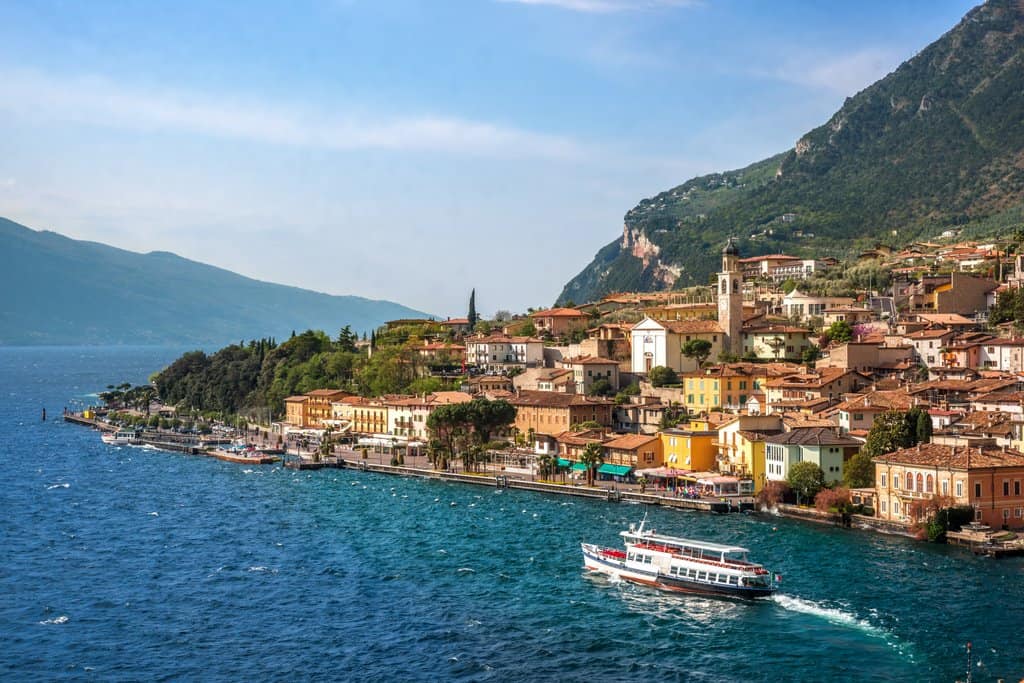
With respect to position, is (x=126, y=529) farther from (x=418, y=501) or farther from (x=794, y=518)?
(x=794, y=518)

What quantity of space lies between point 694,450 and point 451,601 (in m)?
32.1

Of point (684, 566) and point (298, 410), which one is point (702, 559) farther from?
point (298, 410)

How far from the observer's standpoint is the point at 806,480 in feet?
209

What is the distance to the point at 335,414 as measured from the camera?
114125mm

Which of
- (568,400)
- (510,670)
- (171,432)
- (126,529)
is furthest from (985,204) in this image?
(510,670)

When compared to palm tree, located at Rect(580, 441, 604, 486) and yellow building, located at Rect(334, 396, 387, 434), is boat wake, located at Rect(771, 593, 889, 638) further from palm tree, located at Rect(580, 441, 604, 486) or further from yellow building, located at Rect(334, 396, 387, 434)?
yellow building, located at Rect(334, 396, 387, 434)

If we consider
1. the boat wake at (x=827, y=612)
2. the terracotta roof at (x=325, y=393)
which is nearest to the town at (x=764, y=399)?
the terracotta roof at (x=325, y=393)

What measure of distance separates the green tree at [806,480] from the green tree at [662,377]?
3070 cm

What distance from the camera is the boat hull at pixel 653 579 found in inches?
1827

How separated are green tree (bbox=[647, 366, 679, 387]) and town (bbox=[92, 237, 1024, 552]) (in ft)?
0.45

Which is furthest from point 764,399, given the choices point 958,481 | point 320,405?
point 320,405

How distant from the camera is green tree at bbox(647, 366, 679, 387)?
312ft

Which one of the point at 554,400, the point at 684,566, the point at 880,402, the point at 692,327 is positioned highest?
the point at 692,327

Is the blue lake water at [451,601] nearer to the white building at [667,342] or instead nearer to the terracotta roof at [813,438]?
the terracotta roof at [813,438]
